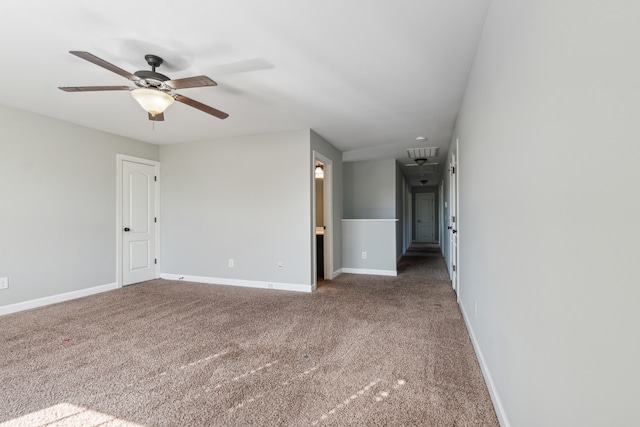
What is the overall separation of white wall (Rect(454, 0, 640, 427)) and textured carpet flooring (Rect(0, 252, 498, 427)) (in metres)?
0.56

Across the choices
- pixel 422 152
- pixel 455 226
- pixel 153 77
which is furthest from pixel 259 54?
pixel 422 152

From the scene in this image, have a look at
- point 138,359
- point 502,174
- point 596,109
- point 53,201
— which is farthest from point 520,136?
point 53,201

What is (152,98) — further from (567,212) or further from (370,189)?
(370,189)

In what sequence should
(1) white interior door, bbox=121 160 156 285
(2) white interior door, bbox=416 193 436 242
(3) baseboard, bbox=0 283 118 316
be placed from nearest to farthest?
(3) baseboard, bbox=0 283 118 316, (1) white interior door, bbox=121 160 156 285, (2) white interior door, bbox=416 193 436 242

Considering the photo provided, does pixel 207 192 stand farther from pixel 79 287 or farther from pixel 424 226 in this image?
pixel 424 226

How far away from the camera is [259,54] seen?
2.32m

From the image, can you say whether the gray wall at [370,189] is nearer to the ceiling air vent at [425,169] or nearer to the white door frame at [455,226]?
the ceiling air vent at [425,169]

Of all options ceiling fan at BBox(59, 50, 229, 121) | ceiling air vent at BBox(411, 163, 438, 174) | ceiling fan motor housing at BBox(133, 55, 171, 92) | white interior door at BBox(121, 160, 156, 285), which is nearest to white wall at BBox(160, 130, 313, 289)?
white interior door at BBox(121, 160, 156, 285)

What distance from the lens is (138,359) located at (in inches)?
90.0

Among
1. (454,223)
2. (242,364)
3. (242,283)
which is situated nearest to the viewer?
(242,364)

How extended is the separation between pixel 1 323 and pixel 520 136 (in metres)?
4.61

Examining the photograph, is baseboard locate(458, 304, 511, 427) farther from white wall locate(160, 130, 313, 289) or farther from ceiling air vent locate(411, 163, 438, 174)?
ceiling air vent locate(411, 163, 438, 174)

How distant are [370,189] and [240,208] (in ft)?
9.34

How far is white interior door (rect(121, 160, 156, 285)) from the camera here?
15.4ft
